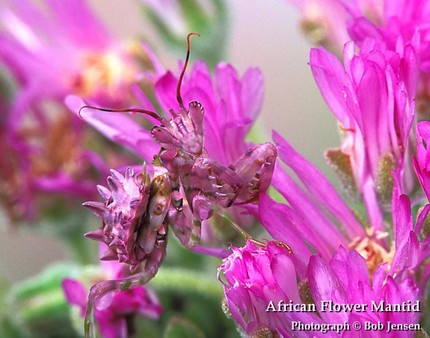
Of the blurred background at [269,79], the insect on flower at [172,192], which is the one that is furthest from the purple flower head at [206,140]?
the blurred background at [269,79]

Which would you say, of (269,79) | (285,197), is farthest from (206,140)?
(269,79)

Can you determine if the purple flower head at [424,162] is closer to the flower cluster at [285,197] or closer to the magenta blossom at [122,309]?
the flower cluster at [285,197]

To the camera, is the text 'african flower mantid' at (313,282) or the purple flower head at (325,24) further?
the purple flower head at (325,24)

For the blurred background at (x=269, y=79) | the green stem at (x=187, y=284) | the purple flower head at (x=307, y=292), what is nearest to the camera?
the purple flower head at (x=307, y=292)

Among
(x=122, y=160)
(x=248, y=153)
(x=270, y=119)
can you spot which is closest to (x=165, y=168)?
(x=248, y=153)

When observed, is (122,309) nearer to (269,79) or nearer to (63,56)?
(63,56)

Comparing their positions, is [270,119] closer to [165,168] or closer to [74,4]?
[74,4]
